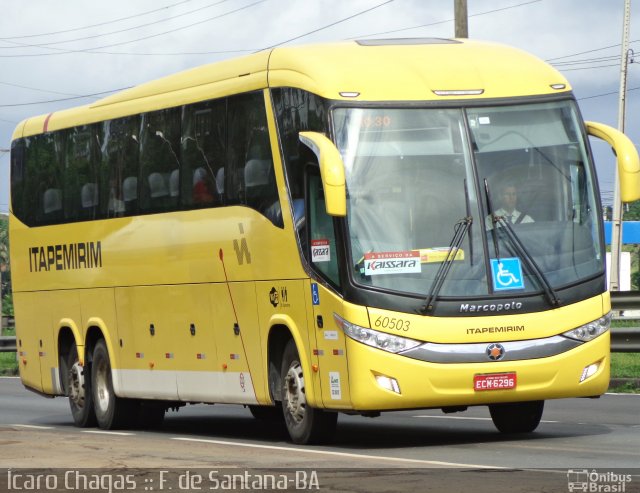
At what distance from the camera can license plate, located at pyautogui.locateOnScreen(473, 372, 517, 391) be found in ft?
47.4

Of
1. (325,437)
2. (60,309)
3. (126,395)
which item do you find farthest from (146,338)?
(325,437)

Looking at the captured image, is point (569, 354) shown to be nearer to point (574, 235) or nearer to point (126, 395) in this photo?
point (574, 235)

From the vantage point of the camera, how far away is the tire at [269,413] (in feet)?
64.3

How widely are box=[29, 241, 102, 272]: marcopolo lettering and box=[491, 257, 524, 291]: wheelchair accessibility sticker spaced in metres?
6.78

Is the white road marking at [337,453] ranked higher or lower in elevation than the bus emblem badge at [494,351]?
lower

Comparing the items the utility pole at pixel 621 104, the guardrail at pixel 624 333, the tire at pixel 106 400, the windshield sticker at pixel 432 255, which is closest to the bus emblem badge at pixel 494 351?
the windshield sticker at pixel 432 255

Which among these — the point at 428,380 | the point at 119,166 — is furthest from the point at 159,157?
the point at 428,380

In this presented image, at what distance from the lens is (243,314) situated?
1672 cm

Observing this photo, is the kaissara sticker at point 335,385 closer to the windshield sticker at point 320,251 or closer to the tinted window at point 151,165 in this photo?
the windshield sticker at point 320,251

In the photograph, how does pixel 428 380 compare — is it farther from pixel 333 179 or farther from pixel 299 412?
pixel 333 179

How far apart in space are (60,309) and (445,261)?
26.5ft

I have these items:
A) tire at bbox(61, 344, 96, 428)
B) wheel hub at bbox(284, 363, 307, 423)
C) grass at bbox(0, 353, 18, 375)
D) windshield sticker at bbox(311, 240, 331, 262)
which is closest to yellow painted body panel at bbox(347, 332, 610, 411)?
windshield sticker at bbox(311, 240, 331, 262)

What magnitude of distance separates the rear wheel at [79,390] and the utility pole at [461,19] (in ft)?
32.0

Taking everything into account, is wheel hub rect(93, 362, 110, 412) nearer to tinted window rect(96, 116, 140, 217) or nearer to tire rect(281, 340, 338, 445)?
tinted window rect(96, 116, 140, 217)
